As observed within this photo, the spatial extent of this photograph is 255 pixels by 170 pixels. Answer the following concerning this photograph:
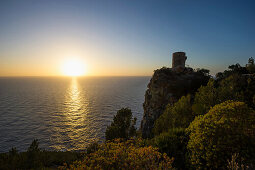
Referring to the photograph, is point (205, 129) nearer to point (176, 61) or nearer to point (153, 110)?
point (153, 110)

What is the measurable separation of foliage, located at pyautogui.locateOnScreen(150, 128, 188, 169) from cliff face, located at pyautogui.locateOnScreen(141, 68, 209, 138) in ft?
58.9

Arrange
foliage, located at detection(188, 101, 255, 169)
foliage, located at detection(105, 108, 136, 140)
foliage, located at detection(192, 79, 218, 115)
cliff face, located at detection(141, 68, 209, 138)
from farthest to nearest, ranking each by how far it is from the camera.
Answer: cliff face, located at detection(141, 68, 209, 138) < foliage, located at detection(105, 108, 136, 140) < foliage, located at detection(192, 79, 218, 115) < foliage, located at detection(188, 101, 255, 169)

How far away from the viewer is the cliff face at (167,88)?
28.8 meters

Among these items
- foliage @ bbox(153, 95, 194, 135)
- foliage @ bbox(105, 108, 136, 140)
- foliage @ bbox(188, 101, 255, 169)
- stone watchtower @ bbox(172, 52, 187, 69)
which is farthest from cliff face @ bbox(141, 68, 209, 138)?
foliage @ bbox(188, 101, 255, 169)

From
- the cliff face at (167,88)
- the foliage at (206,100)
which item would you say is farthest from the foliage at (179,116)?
the cliff face at (167,88)

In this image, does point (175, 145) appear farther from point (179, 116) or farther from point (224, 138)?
point (179, 116)

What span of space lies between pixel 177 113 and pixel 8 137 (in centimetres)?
5170

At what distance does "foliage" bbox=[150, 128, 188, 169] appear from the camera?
30.9 feet

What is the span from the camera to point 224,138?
662cm

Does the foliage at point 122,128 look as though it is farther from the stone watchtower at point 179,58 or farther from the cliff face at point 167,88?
the stone watchtower at point 179,58

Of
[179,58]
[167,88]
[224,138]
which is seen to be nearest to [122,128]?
[167,88]

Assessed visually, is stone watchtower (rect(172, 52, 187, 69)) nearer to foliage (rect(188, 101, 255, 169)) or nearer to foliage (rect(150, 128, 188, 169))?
foliage (rect(150, 128, 188, 169))

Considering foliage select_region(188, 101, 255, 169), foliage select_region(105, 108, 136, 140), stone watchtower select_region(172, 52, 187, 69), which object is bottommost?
foliage select_region(105, 108, 136, 140)

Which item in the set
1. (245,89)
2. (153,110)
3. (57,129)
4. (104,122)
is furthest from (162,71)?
(57,129)
